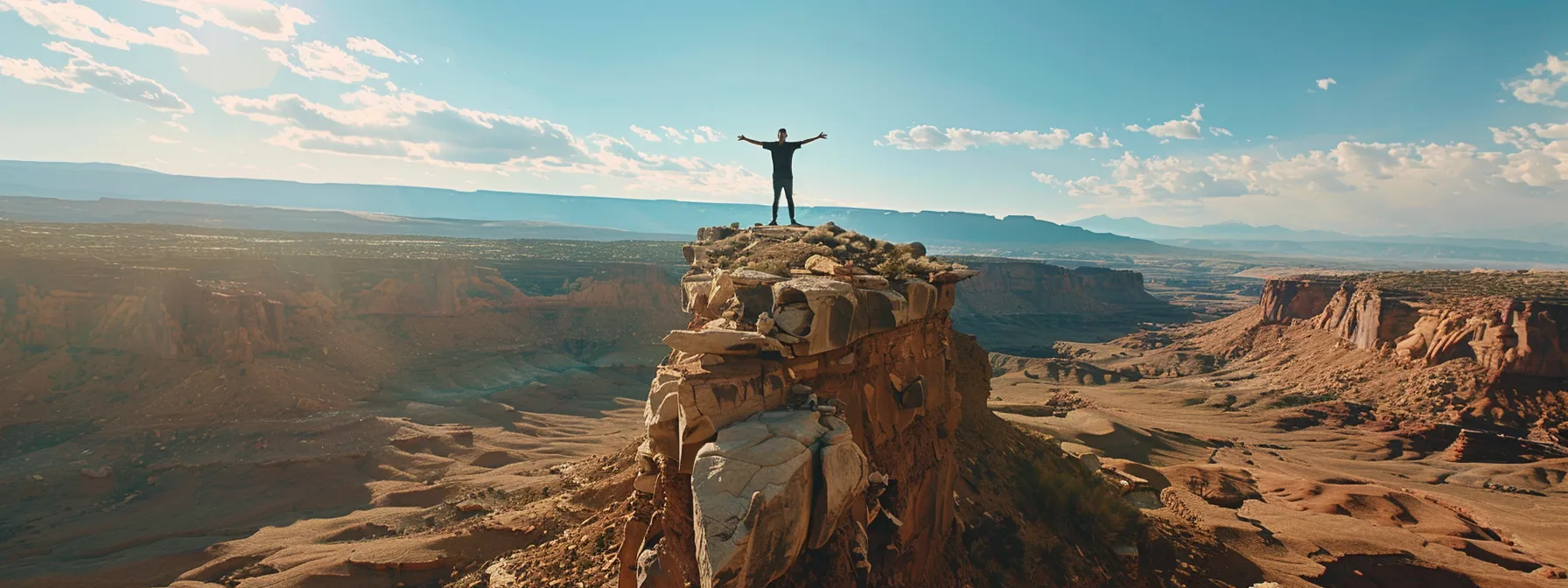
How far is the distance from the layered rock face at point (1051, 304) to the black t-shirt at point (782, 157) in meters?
70.9

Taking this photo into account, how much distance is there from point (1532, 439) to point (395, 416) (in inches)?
2247

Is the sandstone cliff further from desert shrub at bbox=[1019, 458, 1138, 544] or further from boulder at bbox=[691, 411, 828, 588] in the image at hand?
desert shrub at bbox=[1019, 458, 1138, 544]

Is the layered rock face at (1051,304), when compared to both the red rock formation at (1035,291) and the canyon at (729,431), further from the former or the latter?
the canyon at (729,431)

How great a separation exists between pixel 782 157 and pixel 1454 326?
5064 cm

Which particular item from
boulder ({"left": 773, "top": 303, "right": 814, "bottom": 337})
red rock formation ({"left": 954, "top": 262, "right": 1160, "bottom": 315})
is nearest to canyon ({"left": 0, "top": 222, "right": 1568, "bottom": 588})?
boulder ({"left": 773, "top": 303, "right": 814, "bottom": 337})

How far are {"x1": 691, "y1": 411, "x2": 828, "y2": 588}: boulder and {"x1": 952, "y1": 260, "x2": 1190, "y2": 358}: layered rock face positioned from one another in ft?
254

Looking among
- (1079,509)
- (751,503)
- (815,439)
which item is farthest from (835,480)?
(1079,509)

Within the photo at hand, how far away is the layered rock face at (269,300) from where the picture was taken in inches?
1192

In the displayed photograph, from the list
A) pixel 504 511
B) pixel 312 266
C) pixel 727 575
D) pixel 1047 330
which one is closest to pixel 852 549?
pixel 727 575

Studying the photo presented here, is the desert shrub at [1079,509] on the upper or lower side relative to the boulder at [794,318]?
lower

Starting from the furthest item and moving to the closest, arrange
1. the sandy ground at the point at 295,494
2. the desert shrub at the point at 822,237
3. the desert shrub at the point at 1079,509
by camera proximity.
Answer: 1. the sandy ground at the point at 295,494
2. the desert shrub at the point at 1079,509
3. the desert shrub at the point at 822,237

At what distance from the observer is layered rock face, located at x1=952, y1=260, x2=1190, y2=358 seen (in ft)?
277

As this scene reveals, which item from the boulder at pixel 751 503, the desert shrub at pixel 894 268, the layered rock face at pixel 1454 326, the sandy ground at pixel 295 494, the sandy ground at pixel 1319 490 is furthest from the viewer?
the layered rock face at pixel 1454 326

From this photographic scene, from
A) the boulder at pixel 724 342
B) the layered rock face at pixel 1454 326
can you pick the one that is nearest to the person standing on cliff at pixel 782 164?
the boulder at pixel 724 342
